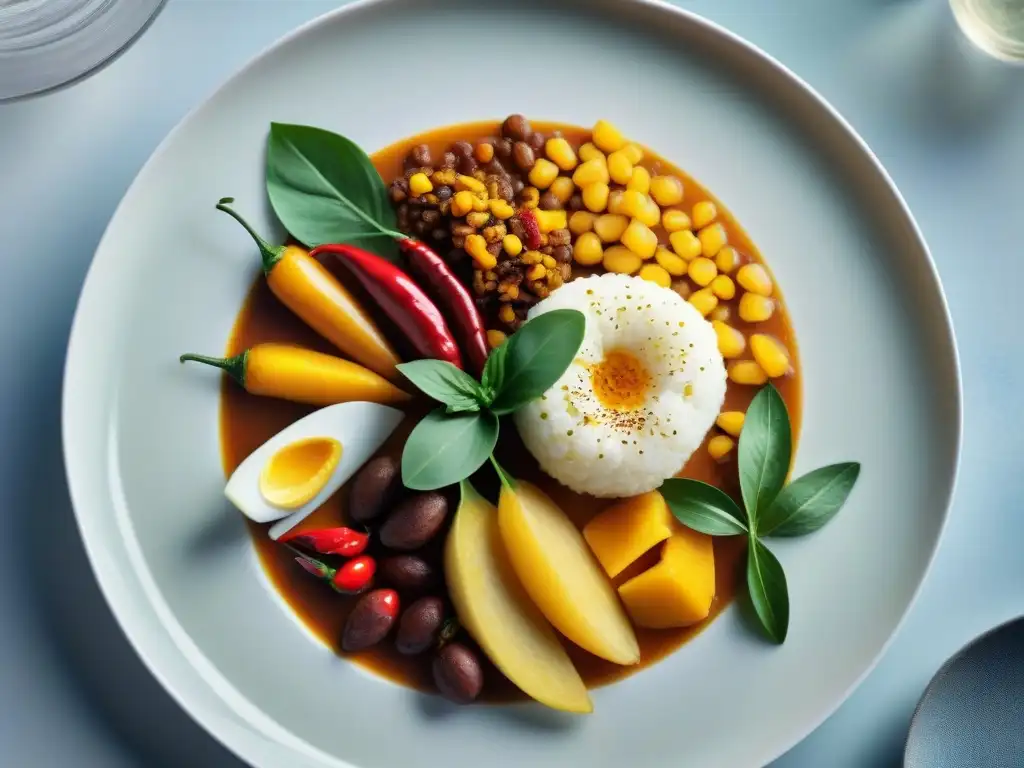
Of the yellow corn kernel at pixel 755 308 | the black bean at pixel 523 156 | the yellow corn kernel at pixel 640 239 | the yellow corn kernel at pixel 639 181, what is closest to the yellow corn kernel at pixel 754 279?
the yellow corn kernel at pixel 755 308

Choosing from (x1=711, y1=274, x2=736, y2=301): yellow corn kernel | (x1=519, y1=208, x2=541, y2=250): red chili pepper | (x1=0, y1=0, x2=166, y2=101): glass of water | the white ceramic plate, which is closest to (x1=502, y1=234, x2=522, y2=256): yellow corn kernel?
(x1=519, y1=208, x2=541, y2=250): red chili pepper

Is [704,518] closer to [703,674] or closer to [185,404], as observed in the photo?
[703,674]

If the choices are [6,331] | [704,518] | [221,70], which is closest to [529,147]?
[221,70]

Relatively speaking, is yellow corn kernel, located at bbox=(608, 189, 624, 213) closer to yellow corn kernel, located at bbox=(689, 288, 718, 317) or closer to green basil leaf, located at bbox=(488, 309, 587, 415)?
yellow corn kernel, located at bbox=(689, 288, 718, 317)

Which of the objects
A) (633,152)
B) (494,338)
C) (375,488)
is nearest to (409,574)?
(375,488)

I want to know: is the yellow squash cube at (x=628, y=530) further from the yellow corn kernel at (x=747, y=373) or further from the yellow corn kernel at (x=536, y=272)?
the yellow corn kernel at (x=536, y=272)

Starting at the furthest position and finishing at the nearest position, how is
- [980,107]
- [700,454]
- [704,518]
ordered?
[980,107]
[700,454]
[704,518]

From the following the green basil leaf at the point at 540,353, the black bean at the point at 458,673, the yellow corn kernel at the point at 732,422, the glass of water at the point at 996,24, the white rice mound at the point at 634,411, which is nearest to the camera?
the green basil leaf at the point at 540,353
